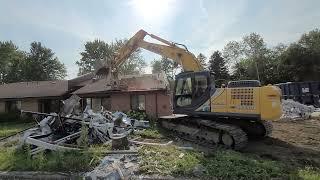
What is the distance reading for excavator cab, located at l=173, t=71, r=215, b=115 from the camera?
50.1 feet

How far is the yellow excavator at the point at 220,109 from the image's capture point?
13492 millimetres

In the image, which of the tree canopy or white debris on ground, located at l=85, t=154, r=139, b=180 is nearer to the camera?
white debris on ground, located at l=85, t=154, r=139, b=180

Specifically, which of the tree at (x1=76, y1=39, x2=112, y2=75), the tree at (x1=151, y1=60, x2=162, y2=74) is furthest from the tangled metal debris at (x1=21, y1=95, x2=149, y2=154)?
the tree at (x1=151, y1=60, x2=162, y2=74)

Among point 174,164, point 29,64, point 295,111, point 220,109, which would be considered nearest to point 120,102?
point 220,109

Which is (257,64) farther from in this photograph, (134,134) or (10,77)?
(134,134)

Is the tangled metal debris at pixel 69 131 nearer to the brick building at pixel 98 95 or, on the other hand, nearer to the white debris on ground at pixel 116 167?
the white debris on ground at pixel 116 167

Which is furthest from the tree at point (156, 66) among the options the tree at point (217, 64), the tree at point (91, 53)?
the tree at point (217, 64)

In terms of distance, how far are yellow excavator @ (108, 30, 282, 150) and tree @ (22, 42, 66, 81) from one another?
53.1 meters

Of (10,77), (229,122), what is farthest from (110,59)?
(10,77)

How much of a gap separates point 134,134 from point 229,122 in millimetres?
4399

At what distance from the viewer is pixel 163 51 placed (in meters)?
19.2

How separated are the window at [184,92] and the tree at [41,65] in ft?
178

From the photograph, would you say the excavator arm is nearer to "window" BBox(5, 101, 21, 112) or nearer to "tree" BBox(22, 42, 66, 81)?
"window" BBox(5, 101, 21, 112)

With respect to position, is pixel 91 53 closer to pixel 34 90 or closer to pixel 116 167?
pixel 34 90
